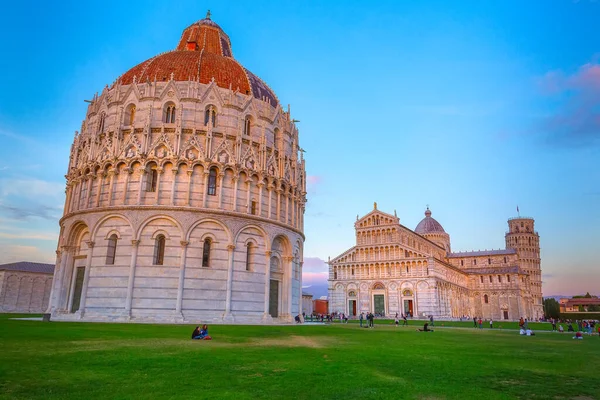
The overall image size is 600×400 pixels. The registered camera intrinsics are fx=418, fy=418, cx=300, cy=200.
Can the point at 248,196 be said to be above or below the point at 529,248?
below

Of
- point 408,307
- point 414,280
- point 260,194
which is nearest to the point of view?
point 260,194

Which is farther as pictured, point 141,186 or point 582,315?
point 582,315

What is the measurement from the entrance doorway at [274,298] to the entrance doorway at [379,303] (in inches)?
1897

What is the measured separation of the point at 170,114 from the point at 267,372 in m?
29.0

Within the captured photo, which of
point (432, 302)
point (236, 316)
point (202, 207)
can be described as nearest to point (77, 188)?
point (202, 207)

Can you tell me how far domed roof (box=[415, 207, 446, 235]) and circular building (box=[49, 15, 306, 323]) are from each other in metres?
83.8

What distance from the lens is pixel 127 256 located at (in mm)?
31094

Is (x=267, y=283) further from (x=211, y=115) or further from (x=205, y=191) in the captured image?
(x=211, y=115)

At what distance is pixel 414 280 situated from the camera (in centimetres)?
7731

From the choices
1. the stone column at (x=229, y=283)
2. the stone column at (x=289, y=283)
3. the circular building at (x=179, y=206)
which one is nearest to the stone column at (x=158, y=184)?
the circular building at (x=179, y=206)

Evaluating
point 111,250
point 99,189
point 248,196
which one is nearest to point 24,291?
point 99,189

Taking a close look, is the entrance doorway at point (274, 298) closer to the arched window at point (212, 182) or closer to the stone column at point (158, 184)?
the arched window at point (212, 182)

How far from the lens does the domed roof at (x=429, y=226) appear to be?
115 meters

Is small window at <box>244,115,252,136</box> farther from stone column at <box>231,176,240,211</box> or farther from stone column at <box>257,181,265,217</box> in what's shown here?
stone column at <box>231,176,240,211</box>
